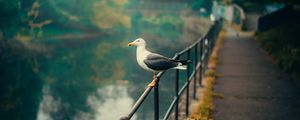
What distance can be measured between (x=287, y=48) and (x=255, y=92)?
5609 mm

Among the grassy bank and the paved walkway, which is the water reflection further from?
the grassy bank

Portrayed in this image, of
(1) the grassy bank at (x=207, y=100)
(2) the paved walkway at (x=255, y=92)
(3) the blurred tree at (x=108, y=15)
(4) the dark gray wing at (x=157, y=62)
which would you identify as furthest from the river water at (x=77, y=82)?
(4) the dark gray wing at (x=157, y=62)

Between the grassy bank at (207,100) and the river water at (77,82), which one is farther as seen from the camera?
the river water at (77,82)

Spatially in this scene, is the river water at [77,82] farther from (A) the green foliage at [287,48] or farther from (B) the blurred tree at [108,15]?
(B) the blurred tree at [108,15]

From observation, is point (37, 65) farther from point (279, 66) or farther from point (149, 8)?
point (149, 8)

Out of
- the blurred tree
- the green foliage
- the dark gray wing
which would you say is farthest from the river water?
the dark gray wing

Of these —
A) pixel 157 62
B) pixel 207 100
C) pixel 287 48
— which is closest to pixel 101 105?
pixel 287 48

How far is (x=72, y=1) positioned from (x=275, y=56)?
124 ft

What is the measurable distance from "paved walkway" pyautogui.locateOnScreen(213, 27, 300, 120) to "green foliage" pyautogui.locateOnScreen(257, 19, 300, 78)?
0.36 metres

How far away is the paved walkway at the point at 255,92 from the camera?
25.7 feet

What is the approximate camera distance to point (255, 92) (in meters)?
9.80

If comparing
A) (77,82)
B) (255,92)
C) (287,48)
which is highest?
(255,92)

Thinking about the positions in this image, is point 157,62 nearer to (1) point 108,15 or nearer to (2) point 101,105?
(2) point 101,105

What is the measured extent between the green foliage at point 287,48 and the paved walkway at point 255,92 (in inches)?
14.2
